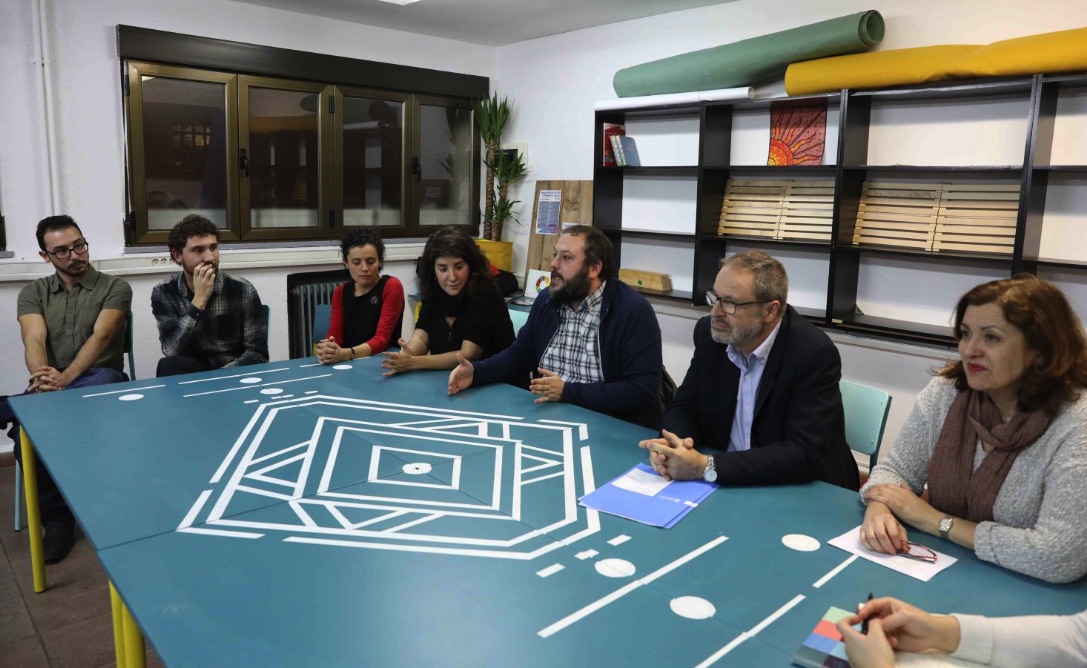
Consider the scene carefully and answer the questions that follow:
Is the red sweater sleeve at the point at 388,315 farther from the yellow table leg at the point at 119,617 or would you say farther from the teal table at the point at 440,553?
the yellow table leg at the point at 119,617

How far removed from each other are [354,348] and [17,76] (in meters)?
2.47

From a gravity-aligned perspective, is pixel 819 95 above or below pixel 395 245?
above

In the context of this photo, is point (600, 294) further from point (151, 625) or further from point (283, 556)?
point (151, 625)

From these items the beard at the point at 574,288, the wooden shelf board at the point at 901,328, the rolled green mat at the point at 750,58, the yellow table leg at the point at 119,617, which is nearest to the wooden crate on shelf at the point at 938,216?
the wooden shelf board at the point at 901,328

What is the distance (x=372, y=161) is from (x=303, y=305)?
1.66 meters

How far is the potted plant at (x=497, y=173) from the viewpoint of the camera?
5.75 meters

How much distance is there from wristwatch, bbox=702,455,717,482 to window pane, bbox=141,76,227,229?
391 cm

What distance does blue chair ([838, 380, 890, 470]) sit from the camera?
2.34 metres

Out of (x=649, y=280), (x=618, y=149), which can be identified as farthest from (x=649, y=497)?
(x=618, y=149)

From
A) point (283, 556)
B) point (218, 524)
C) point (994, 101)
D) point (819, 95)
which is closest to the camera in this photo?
point (283, 556)

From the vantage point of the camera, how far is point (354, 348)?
3.33 metres

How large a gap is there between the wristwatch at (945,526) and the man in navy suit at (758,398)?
1.24 ft

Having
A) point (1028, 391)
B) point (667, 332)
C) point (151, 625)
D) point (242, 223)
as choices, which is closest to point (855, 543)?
point (1028, 391)

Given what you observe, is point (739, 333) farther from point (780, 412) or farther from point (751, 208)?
point (751, 208)
